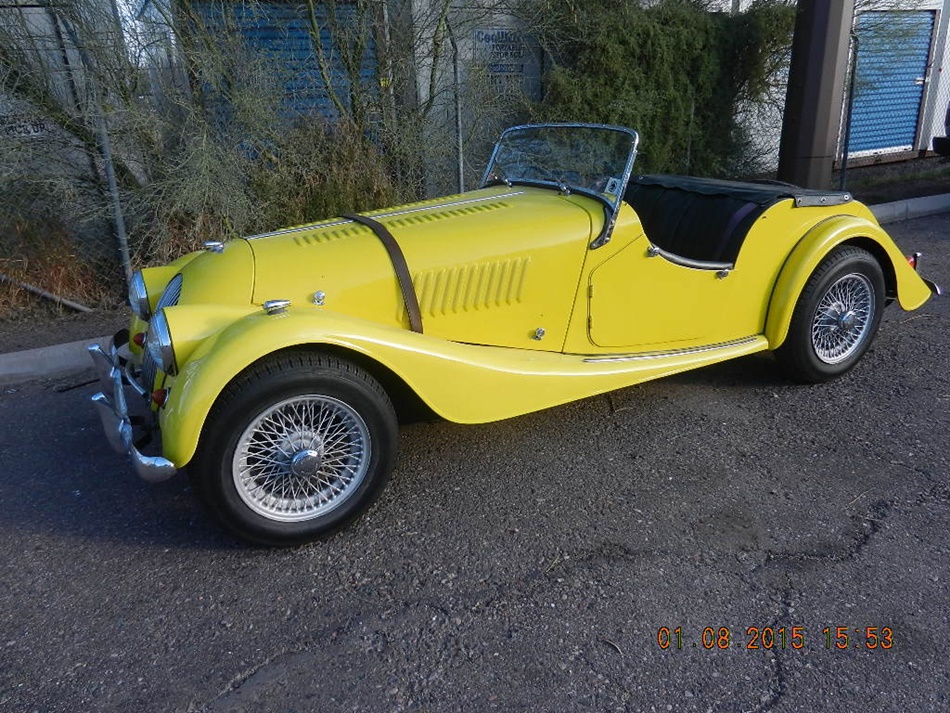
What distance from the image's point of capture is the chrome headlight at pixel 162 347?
268cm

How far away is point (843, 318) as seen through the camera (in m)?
4.06

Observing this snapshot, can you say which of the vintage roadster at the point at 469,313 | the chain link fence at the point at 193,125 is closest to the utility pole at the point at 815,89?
the vintage roadster at the point at 469,313

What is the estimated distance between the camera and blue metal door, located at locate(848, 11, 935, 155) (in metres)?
10.6

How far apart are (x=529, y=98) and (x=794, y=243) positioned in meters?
5.26

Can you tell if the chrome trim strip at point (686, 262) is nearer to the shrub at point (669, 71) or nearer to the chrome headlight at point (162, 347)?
the chrome headlight at point (162, 347)

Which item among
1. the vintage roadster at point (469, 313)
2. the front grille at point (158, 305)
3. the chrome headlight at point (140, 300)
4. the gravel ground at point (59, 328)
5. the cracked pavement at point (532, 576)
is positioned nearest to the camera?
the cracked pavement at point (532, 576)

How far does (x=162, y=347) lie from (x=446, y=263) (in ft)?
4.05

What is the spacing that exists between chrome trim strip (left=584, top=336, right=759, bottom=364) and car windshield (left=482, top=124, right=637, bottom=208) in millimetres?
745

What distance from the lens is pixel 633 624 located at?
2354 mm

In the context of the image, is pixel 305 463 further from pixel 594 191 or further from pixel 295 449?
pixel 594 191

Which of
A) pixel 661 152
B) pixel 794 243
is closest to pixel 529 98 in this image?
pixel 661 152

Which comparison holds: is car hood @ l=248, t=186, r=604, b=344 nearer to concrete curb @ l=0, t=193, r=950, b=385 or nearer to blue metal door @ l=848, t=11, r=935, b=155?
concrete curb @ l=0, t=193, r=950, b=385

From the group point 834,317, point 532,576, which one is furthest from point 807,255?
point 532,576
